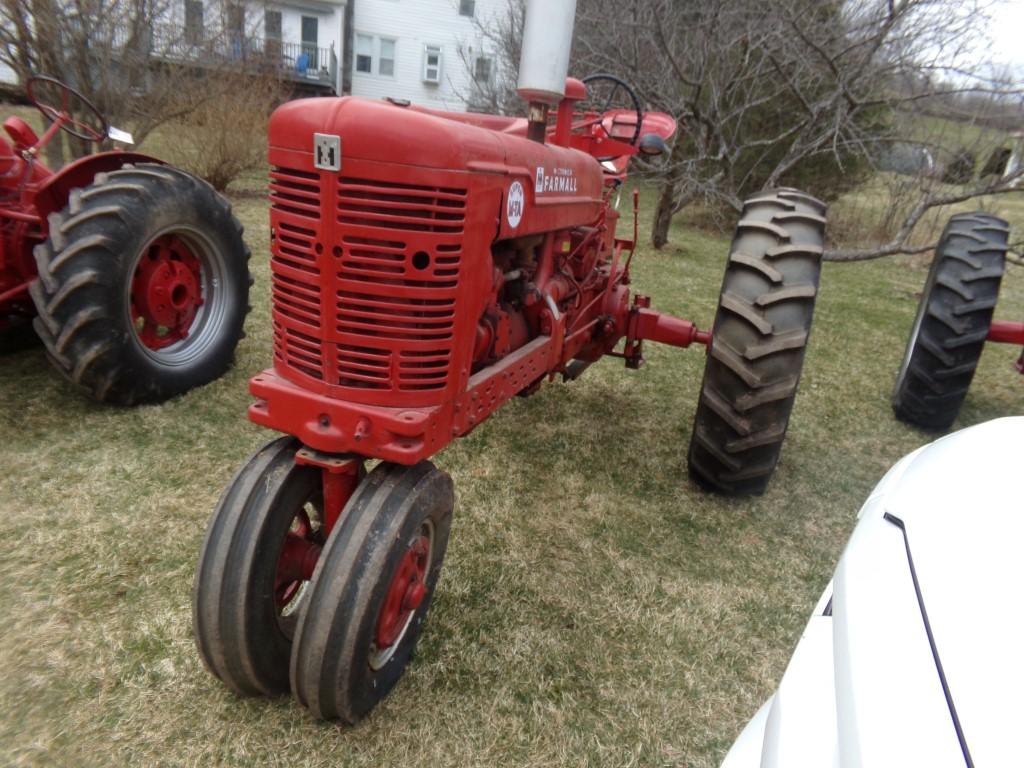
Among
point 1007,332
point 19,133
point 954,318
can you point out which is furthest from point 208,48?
point 1007,332

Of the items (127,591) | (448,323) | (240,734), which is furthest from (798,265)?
(127,591)

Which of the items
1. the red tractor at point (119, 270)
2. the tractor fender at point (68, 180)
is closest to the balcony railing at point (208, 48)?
the tractor fender at point (68, 180)

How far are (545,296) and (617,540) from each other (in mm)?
1121

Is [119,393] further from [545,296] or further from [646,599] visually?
[646,599]

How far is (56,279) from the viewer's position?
10.6 ft

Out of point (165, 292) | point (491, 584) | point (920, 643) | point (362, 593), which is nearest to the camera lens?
point (920, 643)

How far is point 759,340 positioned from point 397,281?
172 cm

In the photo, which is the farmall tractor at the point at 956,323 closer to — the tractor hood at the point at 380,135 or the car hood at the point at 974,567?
the car hood at the point at 974,567

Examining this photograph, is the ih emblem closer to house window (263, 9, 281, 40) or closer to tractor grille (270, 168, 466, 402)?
tractor grille (270, 168, 466, 402)

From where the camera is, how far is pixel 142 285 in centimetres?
364

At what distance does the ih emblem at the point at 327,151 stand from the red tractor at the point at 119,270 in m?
2.13

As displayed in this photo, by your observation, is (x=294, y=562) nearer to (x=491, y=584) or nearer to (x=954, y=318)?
(x=491, y=584)

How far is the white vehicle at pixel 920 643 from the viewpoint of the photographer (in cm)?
98

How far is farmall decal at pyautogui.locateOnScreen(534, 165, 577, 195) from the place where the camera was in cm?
233
